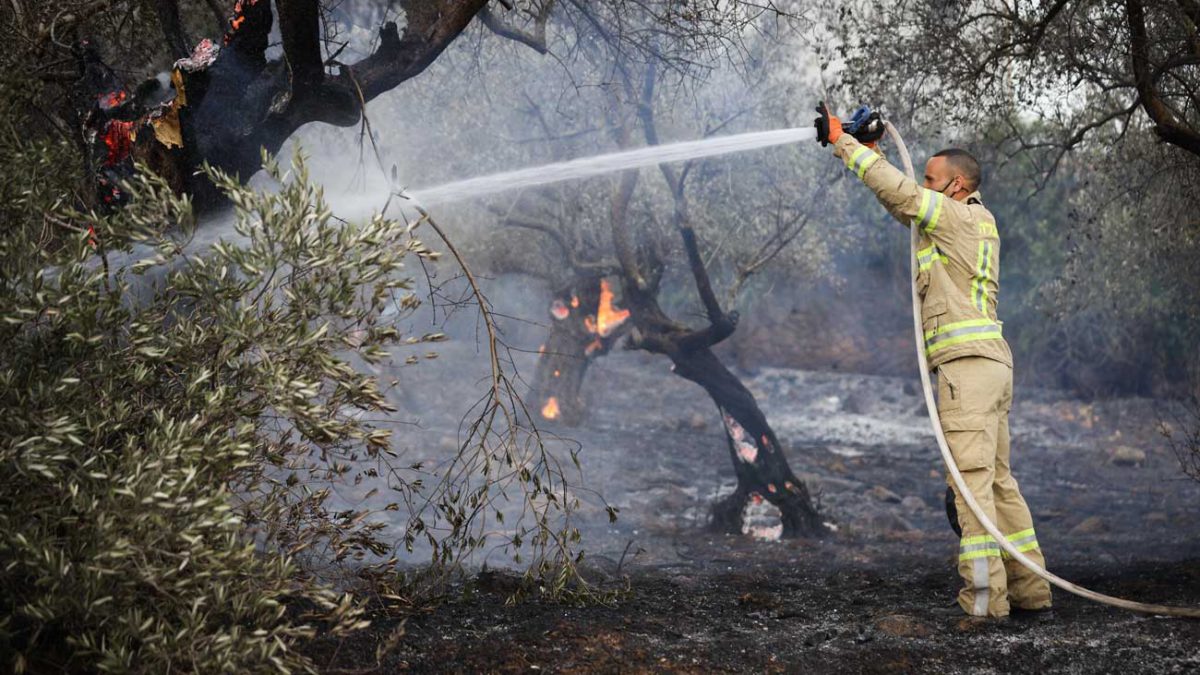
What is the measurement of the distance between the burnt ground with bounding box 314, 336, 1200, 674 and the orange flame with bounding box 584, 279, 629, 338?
156cm

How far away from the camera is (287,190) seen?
3.01 m

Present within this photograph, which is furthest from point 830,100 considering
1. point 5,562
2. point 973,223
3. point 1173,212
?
point 5,562

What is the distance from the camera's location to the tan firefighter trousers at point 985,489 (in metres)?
4.23

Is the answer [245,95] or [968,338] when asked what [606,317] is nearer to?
[245,95]

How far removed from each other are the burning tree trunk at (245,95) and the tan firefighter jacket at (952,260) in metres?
2.17

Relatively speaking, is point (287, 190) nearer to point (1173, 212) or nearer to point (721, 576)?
point (721, 576)

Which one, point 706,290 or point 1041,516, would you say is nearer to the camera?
point 706,290

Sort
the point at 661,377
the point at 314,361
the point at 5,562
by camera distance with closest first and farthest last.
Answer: the point at 5,562, the point at 314,361, the point at 661,377

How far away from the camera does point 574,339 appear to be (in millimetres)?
13398

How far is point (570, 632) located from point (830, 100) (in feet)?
23.6

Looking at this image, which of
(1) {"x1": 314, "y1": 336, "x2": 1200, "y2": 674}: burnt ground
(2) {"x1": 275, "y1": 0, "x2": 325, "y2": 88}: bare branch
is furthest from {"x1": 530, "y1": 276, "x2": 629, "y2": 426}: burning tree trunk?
(2) {"x1": 275, "y1": 0, "x2": 325, "y2": 88}: bare branch

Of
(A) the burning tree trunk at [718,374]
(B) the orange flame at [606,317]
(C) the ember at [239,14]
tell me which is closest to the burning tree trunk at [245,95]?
(C) the ember at [239,14]

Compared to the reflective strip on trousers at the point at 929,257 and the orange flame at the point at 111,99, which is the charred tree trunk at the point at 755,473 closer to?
the reflective strip on trousers at the point at 929,257

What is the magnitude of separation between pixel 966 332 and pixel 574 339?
9267 mm
